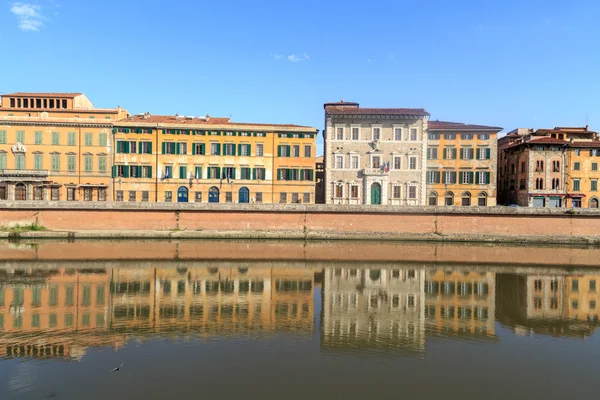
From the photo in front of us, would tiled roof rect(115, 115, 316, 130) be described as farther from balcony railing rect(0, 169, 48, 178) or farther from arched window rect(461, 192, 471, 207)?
arched window rect(461, 192, 471, 207)

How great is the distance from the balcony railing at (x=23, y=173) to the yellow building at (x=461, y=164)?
3796 centimetres

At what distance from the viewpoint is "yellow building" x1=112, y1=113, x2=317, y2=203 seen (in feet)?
137

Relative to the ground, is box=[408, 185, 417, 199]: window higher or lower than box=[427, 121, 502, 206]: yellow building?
lower

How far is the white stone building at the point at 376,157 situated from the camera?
4319 centimetres

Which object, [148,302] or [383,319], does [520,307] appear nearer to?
[383,319]

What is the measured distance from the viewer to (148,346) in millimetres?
11758

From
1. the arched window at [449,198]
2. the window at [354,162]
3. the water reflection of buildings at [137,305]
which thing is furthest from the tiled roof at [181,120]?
the water reflection of buildings at [137,305]

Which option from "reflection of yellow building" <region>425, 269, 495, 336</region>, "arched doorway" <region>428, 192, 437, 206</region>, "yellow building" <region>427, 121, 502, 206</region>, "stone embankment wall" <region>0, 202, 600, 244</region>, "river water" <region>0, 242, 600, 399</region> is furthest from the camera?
"arched doorway" <region>428, 192, 437, 206</region>

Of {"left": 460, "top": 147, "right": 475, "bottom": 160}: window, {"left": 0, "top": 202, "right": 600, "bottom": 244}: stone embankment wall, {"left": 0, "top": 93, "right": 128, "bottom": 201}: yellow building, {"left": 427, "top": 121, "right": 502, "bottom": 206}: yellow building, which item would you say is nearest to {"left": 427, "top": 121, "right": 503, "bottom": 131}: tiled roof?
{"left": 427, "top": 121, "right": 502, "bottom": 206}: yellow building

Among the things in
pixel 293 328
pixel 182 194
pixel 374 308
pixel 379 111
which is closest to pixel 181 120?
pixel 182 194

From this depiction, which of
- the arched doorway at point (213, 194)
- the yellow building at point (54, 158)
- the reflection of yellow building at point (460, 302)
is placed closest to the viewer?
the reflection of yellow building at point (460, 302)

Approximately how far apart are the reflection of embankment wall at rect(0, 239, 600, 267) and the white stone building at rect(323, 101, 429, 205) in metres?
9.46

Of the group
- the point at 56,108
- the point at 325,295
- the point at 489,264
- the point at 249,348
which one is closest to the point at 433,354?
the point at 249,348

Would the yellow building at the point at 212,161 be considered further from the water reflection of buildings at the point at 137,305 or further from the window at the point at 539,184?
the window at the point at 539,184
